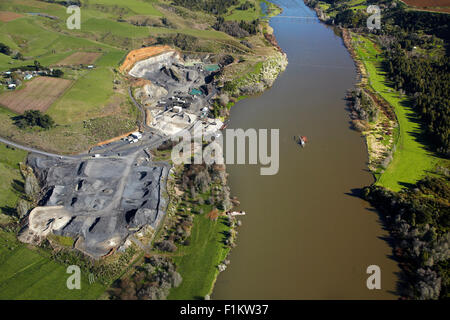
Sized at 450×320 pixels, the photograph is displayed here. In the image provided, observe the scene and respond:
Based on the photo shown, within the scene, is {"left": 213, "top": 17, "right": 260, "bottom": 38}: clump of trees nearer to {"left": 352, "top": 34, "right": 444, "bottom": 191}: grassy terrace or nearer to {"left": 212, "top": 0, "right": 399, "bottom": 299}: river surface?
{"left": 212, "top": 0, "right": 399, "bottom": 299}: river surface

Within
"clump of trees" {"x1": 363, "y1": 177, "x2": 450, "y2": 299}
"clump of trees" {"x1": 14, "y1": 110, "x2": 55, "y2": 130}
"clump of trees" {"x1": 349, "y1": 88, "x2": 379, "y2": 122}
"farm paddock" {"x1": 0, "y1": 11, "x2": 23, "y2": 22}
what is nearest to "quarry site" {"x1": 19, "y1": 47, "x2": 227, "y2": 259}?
"clump of trees" {"x1": 14, "y1": 110, "x2": 55, "y2": 130}

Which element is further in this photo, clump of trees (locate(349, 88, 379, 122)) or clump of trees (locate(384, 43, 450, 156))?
clump of trees (locate(349, 88, 379, 122))

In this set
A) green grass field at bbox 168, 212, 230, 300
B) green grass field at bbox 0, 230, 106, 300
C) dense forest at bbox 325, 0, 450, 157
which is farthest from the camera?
dense forest at bbox 325, 0, 450, 157

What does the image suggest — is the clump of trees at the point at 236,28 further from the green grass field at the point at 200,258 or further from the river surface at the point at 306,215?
the green grass field at the point at 200,258

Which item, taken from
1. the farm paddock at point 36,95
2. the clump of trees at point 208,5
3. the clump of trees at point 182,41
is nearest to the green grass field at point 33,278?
the farm paddock at point 36,95

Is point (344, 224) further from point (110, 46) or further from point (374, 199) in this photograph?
point (110, 46)

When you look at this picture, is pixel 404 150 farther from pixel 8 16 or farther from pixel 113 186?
pixel 8 16

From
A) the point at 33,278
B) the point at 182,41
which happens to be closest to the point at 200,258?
the point at 33,278
